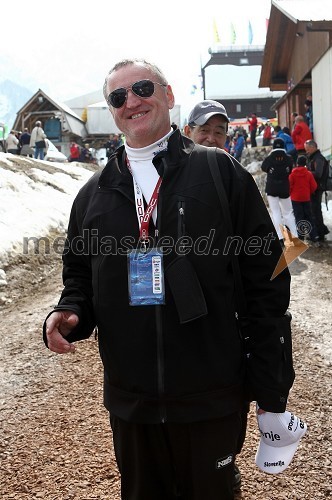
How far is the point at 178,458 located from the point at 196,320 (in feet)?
2.04

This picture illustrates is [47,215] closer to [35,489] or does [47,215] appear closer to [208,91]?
[35,489]

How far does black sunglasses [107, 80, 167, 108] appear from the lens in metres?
2.14

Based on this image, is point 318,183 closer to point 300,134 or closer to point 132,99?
point 300,134

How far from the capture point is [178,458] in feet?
6.80

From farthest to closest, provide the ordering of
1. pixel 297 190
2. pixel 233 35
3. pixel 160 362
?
pixel 233 35 < pixel 297 190 < pixel 160 362

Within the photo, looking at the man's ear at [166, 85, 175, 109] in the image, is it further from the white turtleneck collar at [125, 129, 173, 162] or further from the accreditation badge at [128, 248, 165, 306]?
the accreditation badge at [128, 248, 165, 306]

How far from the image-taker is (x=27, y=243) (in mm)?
9414

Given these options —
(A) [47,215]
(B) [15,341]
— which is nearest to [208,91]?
(A) [47,215]

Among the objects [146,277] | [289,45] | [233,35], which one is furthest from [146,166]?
[233,35]

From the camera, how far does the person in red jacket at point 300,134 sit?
51.5ft

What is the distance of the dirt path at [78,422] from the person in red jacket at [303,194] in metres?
4.41

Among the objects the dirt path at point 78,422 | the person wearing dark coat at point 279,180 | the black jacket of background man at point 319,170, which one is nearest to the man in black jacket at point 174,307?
the dirt path at point 78,422

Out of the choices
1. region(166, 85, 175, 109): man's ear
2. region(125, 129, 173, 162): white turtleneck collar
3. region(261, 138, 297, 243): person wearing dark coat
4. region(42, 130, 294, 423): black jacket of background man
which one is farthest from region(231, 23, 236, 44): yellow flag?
region(42, 130, 294, 423): black jacket of background man

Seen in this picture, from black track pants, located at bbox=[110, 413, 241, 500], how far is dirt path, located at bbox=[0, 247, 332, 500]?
1067 millimetres
